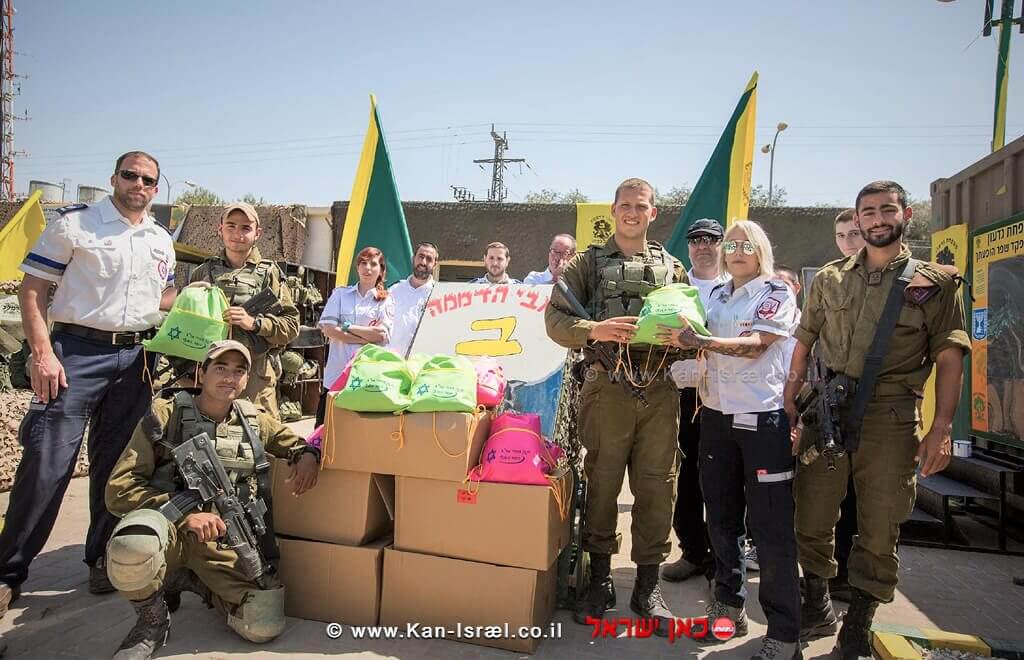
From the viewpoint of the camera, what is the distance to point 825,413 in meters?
2.70

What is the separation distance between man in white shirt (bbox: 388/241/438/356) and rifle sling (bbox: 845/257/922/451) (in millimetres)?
3644

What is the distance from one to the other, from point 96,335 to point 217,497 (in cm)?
129

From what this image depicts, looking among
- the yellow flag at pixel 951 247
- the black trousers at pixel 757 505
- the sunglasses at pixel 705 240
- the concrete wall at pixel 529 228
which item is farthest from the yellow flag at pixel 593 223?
the black trousers at pixel 757 505

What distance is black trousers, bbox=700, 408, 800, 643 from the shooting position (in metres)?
2.83

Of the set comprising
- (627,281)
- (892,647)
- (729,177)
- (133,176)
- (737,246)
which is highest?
(729,177)

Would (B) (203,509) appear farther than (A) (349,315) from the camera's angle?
No

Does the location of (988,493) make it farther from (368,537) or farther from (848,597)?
(368,537)

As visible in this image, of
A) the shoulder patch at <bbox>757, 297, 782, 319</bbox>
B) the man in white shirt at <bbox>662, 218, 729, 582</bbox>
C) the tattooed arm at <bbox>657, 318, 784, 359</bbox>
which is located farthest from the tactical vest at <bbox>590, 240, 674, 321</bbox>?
the man in white shirt at <bbox>662, 218, 729, 582</bbox>

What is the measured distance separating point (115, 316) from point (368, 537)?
1.85 m

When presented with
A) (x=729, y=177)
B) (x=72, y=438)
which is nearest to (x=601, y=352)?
(x=72, y=438)

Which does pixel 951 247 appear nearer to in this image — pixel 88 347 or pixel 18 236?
pixel 88 347

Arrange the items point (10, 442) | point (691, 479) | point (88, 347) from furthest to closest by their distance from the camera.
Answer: point (10, 442) → point (691, 479) → point (88, 347)

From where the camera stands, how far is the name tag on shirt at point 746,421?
2.94 meters

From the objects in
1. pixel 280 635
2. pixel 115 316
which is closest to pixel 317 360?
pixel 115 316
